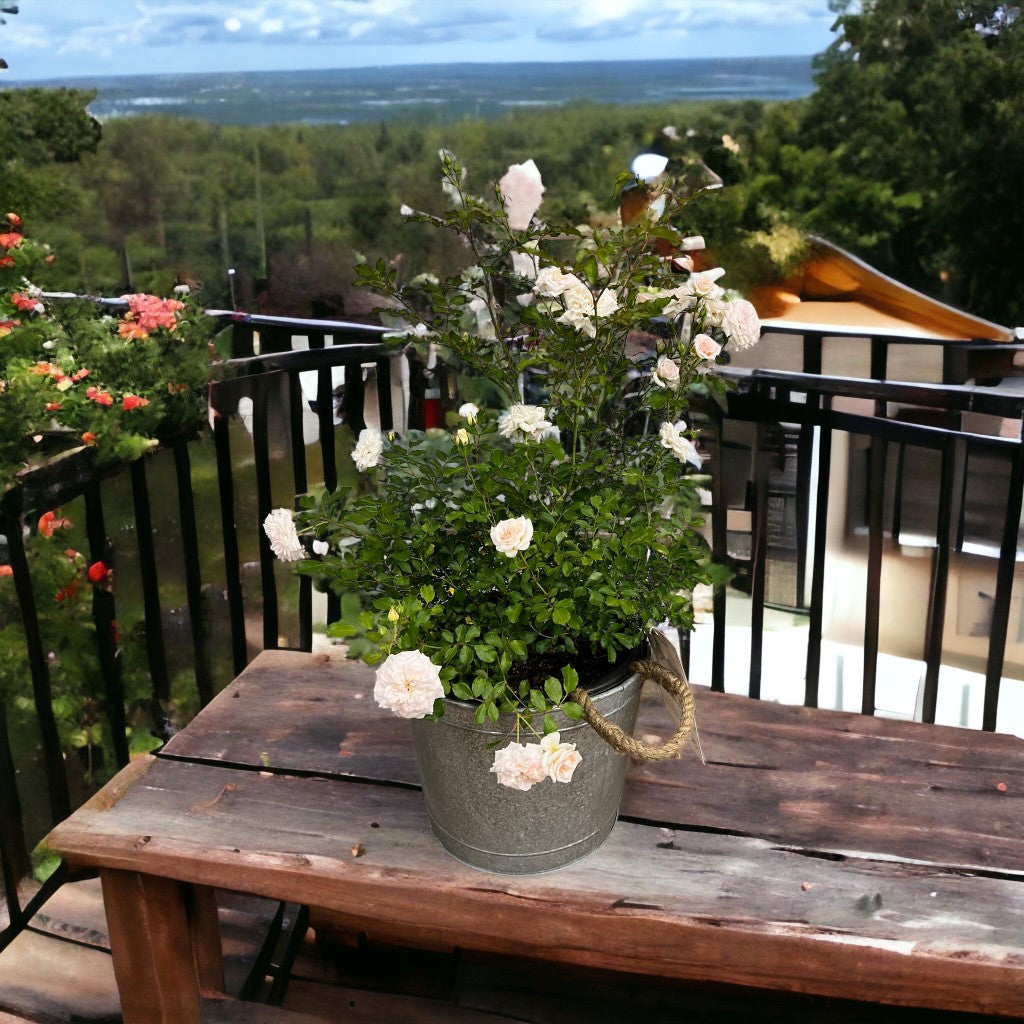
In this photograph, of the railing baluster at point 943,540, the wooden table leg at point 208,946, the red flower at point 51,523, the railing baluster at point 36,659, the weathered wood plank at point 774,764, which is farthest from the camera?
the red flower at point 51,523

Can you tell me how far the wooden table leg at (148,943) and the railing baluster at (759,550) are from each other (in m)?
1.03

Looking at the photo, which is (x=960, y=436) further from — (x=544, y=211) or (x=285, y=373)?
(x=285, y=373)

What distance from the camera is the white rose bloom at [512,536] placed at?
2.49ft

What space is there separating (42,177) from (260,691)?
96 centimetres

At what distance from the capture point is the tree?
5.22ft

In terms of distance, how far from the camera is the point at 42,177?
1615mm

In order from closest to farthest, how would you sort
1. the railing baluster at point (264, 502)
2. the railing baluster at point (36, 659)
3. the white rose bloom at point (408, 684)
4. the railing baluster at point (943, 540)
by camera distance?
the white rose bloom at point (408, 684) < the railing baluster at point (36, 659) < the railing baluster at point (943, 540) < the railing baluster at point (264, 502)

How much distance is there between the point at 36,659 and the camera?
4.88 feet

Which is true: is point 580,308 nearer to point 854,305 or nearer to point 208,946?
point 208,946

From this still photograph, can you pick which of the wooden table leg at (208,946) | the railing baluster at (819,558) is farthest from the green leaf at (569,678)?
the railing baluster at (819,558)

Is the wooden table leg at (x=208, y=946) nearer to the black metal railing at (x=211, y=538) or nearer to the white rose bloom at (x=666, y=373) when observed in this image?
the black metal railing at (x=211, y=538)

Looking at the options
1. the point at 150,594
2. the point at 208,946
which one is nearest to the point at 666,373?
the point at 208,946

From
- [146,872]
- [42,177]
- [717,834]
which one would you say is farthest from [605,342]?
[42,177]

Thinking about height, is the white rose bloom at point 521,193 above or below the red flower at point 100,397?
above
